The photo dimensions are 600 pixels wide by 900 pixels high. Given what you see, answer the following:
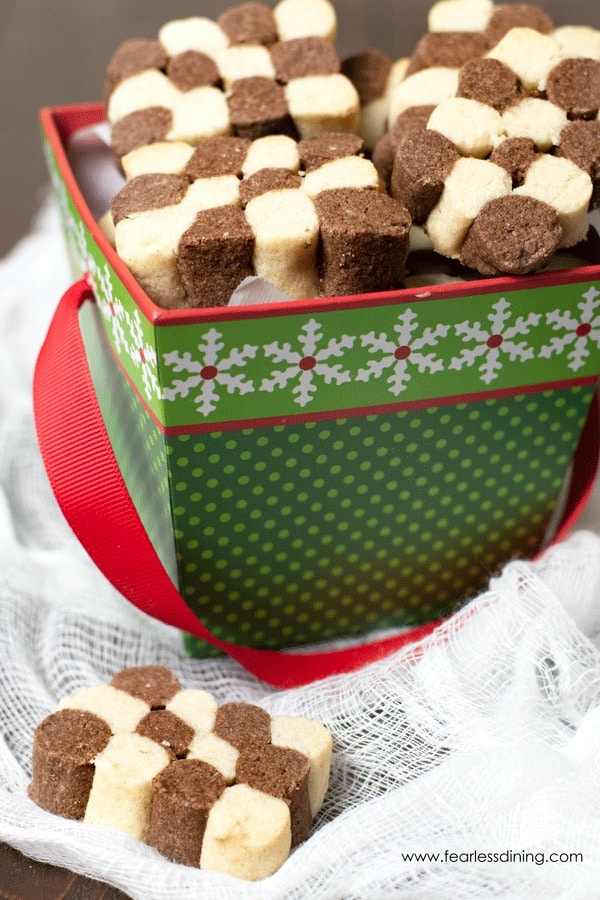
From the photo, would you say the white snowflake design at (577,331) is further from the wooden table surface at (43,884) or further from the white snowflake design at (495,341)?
the wooden table surface at (43,884)

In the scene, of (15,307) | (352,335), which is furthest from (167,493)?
(15,307)

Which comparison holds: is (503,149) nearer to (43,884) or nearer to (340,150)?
(340,150)

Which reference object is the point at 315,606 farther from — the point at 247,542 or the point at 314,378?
the point at 314,378

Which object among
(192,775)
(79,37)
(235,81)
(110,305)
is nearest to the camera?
(192,775)

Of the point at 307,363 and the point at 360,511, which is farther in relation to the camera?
the point at 360,511

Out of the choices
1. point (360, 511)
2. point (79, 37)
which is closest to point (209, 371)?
point (360, 511)

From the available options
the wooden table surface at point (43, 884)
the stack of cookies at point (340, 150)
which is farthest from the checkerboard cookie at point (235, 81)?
the wooden table surface at point (43, 884)

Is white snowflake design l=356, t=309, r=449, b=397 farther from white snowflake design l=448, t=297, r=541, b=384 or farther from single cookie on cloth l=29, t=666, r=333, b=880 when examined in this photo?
single cookie on cloth l=29, t=666, r=333, b=880
